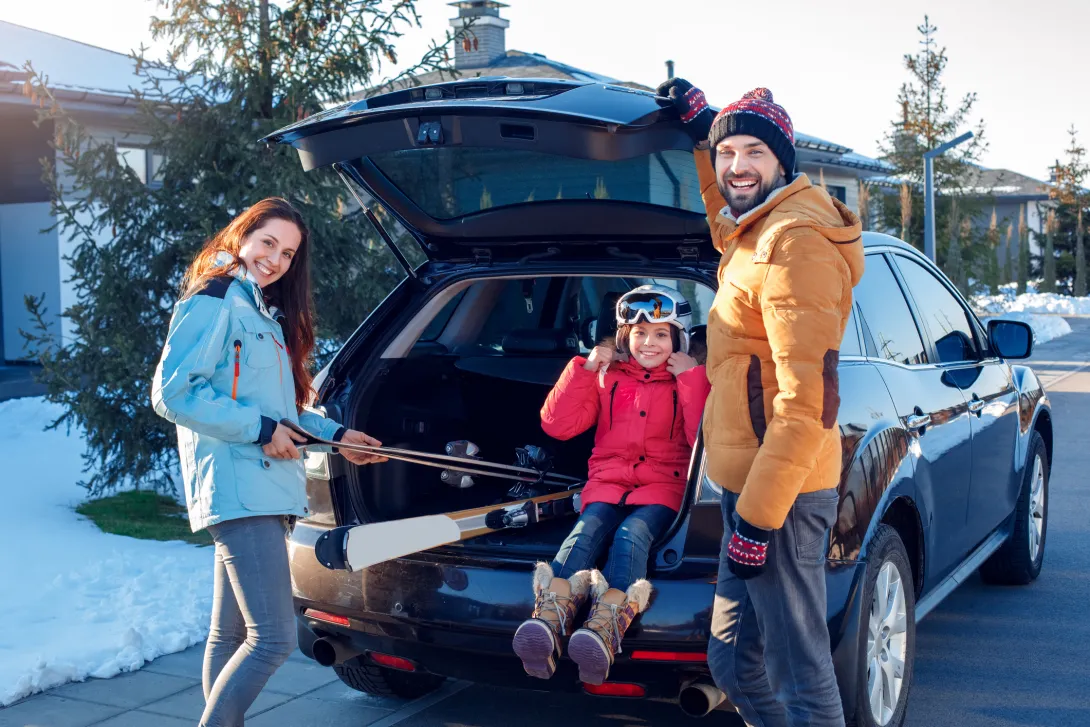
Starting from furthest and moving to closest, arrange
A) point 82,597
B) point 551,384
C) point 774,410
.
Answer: point 82,597, point 551,384, point 774,410

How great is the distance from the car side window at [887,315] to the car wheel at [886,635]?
0.75m

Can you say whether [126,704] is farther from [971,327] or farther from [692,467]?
[971,327]

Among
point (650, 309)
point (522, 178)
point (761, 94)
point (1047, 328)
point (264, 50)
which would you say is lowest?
point (1047, 328)

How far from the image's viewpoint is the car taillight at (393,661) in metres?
3.69

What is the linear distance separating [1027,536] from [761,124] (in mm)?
3605

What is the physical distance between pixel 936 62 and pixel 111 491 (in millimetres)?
25438

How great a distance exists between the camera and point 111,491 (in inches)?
314

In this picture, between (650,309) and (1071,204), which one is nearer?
(650,309)

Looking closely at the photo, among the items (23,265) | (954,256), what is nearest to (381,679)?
(23,265)

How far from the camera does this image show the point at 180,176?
718cm

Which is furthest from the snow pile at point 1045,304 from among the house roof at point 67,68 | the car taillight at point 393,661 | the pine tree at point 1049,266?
the car taillight at point 393,661

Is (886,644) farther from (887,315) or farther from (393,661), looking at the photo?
(393,661)

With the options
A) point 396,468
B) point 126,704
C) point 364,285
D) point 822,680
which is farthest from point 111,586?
point 822,680

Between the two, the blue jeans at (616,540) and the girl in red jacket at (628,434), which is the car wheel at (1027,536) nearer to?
the girl in red jacket at (628,434)
